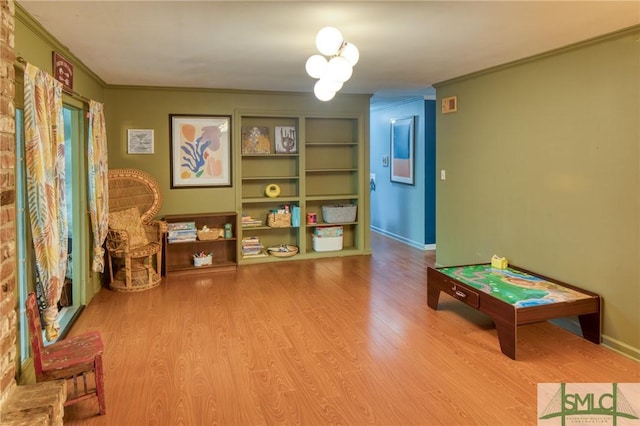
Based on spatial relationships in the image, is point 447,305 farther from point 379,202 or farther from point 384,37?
point 379,202

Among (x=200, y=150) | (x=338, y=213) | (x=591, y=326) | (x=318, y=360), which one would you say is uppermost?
(x=200, y=150)

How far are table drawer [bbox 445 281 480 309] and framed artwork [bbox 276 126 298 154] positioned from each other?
310 cm

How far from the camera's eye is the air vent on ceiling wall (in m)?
5.13

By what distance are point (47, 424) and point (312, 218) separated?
4598mm

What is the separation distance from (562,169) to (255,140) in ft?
12.1

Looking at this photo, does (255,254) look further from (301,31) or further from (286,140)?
(301,31)

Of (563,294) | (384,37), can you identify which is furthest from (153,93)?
(563,294)

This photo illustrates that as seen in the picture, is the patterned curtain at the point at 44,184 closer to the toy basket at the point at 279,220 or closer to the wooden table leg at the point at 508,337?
the wooden table leg at the point at 508,337

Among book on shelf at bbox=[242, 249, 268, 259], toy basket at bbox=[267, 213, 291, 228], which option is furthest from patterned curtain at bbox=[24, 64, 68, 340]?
toy basket at bbox=[267, 213, 291, 228]

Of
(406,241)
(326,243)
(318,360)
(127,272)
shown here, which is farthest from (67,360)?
(406,241)

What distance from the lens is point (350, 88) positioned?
579 centimetres

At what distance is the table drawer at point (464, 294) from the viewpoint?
11.7 ft

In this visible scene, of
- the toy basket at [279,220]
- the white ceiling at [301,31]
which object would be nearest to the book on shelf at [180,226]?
the toy basket at [279,220]

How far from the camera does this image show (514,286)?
3686 mm
